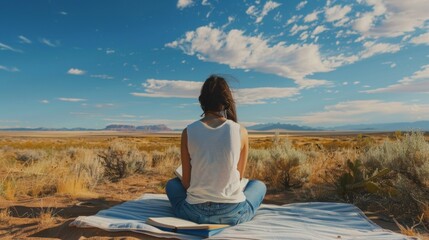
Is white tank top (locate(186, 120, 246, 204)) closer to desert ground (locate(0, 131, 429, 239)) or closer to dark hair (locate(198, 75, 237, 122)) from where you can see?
dark hair (locate(198, 75, 237, 122))

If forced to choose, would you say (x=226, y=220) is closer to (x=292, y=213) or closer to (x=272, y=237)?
(x=272, y=237)

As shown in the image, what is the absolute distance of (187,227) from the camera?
4.32 metres

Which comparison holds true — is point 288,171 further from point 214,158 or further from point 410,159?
point 214,158

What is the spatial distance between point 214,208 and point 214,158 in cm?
60

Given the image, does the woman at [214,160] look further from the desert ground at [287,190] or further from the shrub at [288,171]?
the shrub at [288,171]

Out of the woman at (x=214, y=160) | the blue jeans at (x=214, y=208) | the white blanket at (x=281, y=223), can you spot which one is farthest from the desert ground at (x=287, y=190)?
the woman at (x=214, y=160)

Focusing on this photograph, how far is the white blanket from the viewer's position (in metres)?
4.26

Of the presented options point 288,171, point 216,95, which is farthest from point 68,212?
point 288,171

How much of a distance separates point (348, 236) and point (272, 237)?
849mm

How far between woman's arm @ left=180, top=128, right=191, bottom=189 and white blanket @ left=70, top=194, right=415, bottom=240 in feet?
2.28

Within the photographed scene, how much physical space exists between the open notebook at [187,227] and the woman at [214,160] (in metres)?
0.21

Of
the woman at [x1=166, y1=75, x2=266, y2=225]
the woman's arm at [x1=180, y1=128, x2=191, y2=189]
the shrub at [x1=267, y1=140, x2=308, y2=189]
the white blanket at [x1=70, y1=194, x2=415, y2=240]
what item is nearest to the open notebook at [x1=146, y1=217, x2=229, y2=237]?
the white blanket at [x1=70, y1=194, x2=415, y2=240]

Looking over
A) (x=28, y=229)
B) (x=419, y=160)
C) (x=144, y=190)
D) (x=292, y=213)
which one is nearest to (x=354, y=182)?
(x=419, y=160)

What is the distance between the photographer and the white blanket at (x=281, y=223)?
4262 mm
